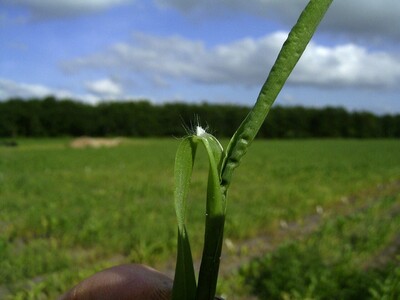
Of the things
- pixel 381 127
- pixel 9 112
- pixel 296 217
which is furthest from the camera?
pixel 381 127

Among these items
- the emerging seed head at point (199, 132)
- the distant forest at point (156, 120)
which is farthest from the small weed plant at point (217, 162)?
the distant forest at point (156, 120)

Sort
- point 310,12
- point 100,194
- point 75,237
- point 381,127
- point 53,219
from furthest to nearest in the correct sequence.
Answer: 1. point 381,127
2. point 100,194
3. point 53,219
4. point 75,237
5. point 310,12

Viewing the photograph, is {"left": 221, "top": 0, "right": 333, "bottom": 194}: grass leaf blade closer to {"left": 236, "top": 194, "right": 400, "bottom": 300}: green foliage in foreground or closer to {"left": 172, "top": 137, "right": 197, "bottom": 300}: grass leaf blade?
{"left": 172, "top": 137, "right": 197, "bottom": 300}: grass leaf blade

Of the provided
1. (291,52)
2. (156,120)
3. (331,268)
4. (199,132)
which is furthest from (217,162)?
(156,120)

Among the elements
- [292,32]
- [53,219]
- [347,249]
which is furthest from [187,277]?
[53,219]

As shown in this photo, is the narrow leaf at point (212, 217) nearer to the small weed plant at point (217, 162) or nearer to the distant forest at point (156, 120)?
the small weed plant at point (217, 162)

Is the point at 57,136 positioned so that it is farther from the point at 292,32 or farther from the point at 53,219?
the point at 292,32

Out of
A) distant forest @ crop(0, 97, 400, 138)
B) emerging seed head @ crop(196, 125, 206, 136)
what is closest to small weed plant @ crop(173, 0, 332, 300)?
emerging seed head @ crop(196, 125, 206, 136)
